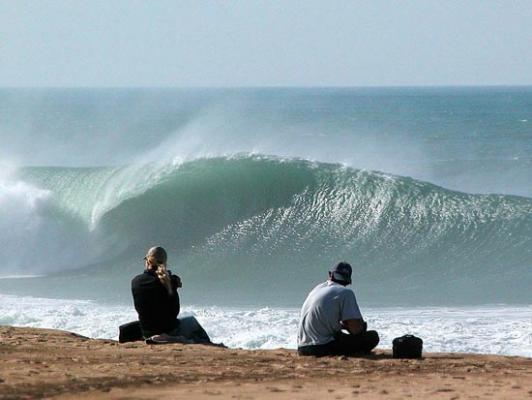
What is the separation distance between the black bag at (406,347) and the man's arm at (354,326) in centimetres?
30

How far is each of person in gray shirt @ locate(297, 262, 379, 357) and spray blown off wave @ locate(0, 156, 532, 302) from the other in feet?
23.5

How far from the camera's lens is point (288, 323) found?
13.1 m

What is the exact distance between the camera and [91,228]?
23.1 metres

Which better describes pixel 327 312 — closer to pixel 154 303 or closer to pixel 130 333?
pixel 154 303

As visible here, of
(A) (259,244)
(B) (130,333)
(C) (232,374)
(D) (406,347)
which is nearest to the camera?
(C) (232,374)

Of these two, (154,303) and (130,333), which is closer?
(154,303)

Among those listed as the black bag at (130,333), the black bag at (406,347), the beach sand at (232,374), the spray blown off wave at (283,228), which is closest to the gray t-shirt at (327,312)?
the beach sand at (232,374)

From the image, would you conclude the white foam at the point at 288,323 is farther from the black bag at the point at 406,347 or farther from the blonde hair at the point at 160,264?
the black bag at the point at 406,347

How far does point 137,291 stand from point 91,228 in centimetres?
1359

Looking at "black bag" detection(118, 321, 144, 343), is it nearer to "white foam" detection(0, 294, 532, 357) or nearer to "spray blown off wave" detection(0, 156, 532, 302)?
"white foam" detection(0, 294, 532, 357)

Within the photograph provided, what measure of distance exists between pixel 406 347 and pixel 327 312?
2.18 ft

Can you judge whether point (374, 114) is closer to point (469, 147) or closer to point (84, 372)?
point (469, 147)

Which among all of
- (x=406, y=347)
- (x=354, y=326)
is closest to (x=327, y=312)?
(x=354, y=326)

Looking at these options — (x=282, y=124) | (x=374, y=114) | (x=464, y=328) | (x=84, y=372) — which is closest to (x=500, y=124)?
(x=282, y=124)
